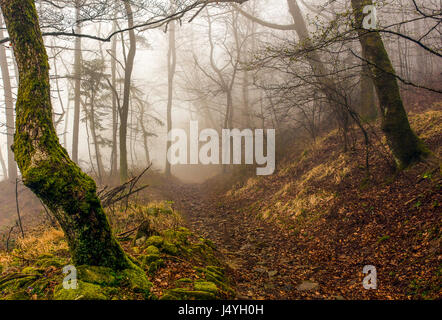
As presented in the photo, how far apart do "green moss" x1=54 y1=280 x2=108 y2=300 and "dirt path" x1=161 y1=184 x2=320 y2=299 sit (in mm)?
1997

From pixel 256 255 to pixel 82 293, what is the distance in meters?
3.76

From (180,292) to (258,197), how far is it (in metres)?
7.26

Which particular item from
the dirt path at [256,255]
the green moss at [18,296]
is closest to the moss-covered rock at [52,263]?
the green moss at [18,296]

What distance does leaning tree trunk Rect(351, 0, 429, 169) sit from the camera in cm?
629

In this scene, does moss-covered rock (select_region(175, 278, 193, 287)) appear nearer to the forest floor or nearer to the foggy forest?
the foggy forest

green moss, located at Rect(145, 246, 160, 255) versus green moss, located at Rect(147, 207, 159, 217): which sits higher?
green moss, located at Rect(147, 207, 159, 217)

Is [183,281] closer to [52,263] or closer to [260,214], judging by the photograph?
[52,263]

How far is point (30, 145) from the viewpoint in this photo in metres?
3.25

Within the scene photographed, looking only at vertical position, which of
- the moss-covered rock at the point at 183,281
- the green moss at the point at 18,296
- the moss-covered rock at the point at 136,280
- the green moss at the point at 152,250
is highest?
the green moss at the point at 152,250

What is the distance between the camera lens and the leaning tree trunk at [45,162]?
3.20 m

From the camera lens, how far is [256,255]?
593cm

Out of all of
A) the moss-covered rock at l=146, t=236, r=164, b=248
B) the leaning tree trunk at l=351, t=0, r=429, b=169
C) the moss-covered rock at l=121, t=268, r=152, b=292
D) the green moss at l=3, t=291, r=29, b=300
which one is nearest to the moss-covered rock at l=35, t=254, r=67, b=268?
the green moss at l=3, t=291, r=29, b=300

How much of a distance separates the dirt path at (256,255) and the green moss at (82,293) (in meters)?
2.00

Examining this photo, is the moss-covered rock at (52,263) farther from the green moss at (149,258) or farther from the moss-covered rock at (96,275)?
the green moss at (149,258)
